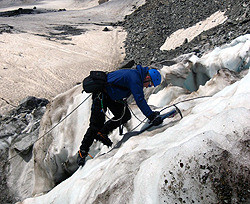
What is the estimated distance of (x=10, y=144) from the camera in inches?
273

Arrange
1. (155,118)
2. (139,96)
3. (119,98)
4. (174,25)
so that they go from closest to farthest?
(139,96), (155,118), (119,98), (174,25)

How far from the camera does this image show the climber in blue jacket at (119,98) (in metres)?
3.70

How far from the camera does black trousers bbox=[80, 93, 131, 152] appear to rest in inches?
161

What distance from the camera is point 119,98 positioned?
3977mm

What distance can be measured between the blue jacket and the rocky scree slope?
542cm

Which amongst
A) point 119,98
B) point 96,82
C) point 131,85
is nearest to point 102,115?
point 119,98

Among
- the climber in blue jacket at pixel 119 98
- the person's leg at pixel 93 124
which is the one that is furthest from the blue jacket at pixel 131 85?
the person's leg at pixel 93 124

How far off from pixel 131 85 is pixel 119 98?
377 millimetres

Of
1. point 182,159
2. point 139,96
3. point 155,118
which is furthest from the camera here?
point 155,118

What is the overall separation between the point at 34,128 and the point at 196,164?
5.90 m

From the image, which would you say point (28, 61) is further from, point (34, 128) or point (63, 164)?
point (63, 164)

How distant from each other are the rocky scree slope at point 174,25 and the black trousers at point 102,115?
533cm

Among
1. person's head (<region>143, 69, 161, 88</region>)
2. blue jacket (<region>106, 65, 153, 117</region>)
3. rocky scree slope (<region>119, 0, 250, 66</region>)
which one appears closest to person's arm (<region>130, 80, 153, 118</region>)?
blue jacket (<region>106, 65, 153, 117</region>)

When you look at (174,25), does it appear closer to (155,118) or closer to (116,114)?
(116,114)
